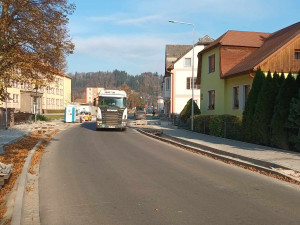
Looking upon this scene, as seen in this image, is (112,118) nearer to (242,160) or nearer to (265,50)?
(265,50)

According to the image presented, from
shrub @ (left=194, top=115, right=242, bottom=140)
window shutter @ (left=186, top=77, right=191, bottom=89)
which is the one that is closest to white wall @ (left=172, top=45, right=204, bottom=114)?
window shutter @ (left=186, top=77, right=191, bottom=89)

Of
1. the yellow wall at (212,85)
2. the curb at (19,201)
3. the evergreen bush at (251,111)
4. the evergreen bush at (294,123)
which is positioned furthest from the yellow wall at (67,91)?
the curb at (19,201)

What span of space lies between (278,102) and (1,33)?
35.6 ft

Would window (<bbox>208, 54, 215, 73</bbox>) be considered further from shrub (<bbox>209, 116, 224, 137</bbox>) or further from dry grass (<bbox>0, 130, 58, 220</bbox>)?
dry grass (<bbox>0, 130, 58, 220</bbox>)

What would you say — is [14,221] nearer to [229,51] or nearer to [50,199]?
[50,199]

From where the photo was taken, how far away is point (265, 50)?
2155 cm

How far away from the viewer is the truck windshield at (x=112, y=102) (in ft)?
84.7

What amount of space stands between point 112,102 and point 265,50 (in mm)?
12101

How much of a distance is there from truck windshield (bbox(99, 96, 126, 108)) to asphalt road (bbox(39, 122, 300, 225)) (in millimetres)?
14791

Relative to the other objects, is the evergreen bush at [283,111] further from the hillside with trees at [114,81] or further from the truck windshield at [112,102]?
the hillside with trees at [114,81]

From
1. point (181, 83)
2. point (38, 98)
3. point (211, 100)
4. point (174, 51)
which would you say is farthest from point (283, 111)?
point (38, 98)

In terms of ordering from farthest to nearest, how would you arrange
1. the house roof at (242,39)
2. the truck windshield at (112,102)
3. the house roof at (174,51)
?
the house roof at (174,51) → the truck windshield at (112,102) → the house roof at (242,39)

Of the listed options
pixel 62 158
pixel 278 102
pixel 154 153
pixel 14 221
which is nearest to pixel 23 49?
pixel 62 158

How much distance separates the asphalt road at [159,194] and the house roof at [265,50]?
429 inches
